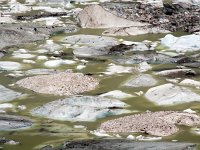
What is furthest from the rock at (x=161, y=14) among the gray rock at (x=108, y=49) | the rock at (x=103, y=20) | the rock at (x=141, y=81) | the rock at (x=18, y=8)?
the rock at (x=141, y=81)

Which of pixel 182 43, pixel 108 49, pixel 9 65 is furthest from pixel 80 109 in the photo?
pixel 182 43

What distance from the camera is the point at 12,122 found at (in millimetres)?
8469

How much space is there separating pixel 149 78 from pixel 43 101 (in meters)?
2.37

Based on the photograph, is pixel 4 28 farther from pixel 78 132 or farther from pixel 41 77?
pixel 78 132

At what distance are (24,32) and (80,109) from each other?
7.62m

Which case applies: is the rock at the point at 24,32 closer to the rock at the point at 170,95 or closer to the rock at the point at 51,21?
the rock at the point at 51,21

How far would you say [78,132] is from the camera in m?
8.09

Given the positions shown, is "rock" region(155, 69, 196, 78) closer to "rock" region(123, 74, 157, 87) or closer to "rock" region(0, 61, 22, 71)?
"rock" region(123, 74, 157, 87)

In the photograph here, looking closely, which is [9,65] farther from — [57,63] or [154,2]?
[154,2]

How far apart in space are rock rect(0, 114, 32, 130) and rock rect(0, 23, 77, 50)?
6065mm

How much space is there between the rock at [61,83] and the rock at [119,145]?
116 inches

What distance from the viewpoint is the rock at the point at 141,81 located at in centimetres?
1058

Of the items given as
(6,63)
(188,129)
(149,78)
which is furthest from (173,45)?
(188,129)

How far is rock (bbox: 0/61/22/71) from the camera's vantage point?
12.3 meters
